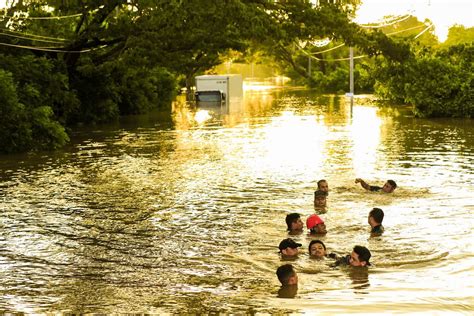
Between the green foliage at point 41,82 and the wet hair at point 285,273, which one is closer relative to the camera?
the wet hair at point 285,273

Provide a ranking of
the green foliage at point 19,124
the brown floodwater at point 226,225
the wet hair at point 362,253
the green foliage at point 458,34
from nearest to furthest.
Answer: the brown floodwater at point 226,225, the wet hair at point 362,253, the green foliage at point 19,124, the green foliage at point 458,34

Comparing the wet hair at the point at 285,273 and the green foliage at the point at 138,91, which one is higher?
the green foliage at the point at 138,91

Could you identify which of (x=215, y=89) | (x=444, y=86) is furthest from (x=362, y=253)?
(x=215, y=89)

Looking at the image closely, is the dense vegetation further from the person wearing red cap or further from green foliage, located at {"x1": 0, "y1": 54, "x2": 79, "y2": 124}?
the person wearing red cap

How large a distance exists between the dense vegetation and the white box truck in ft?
35.0

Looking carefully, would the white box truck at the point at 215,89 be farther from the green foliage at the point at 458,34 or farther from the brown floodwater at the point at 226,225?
the brown floodwater at the point at 226,225

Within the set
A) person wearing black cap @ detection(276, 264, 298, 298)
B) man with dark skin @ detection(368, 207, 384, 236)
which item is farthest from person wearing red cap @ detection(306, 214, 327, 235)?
person wearing black cap @ detection(276, 264, 298, 298)

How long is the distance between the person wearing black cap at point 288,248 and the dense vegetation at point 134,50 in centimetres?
1299

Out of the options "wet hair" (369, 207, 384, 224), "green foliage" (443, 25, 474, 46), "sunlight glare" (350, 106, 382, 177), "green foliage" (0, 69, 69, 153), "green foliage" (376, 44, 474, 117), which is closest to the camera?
"wet hair" (369, 207, 384, 224)

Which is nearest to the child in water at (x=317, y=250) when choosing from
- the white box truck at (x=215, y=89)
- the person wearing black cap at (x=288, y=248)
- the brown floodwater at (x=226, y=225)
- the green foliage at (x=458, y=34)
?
the brown floodwater at (x=226, y=225)

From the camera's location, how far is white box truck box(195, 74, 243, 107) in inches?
2618

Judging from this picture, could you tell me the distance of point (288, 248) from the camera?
13188 millimetres

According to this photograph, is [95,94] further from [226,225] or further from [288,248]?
[288,248]

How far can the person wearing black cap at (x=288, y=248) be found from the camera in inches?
519
